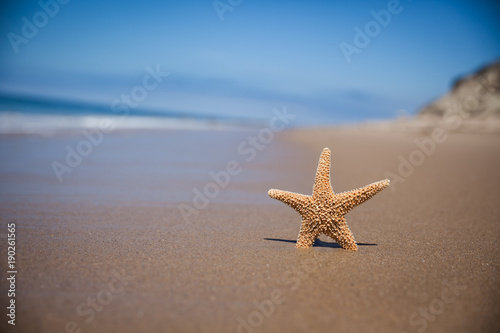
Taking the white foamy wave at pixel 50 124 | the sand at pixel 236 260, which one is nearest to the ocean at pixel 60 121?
the white foamy wave at pixel 50 124

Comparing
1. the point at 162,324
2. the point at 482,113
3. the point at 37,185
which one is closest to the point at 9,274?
the point at 162,324

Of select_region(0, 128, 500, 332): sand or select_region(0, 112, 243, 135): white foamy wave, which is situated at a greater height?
select_region(0, 112, 243, 135): white foamy wave

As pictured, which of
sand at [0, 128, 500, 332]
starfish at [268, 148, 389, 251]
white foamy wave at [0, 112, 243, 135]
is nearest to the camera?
sand at [0, 128, 500, 332]

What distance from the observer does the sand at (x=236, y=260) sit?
82.0 inches

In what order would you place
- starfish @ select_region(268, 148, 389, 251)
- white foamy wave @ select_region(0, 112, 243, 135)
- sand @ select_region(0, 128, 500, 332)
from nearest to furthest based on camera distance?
sand @ select_region(0, 128, 500, 332) → starfish @ select_region(268, 148, 389, 251) → white foamy wave @ select_region(0, 112, 243, 135)

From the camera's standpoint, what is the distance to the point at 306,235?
3.10 meters

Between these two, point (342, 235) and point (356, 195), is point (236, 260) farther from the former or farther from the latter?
point (356, 195)

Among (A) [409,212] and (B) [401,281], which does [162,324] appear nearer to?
(B) [401,281]

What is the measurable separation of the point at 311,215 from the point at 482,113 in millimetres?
25609

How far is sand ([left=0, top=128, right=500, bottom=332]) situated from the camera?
208 centimetres

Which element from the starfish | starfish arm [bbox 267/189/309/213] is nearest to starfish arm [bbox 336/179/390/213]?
the starfish

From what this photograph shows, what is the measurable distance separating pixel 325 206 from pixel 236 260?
2.75 feet

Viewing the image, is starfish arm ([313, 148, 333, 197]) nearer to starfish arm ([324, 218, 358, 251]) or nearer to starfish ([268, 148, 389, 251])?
starfish ([268, 148, 389, 251])

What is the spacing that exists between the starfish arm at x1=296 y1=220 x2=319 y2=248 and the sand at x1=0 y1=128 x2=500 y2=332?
9 cm
